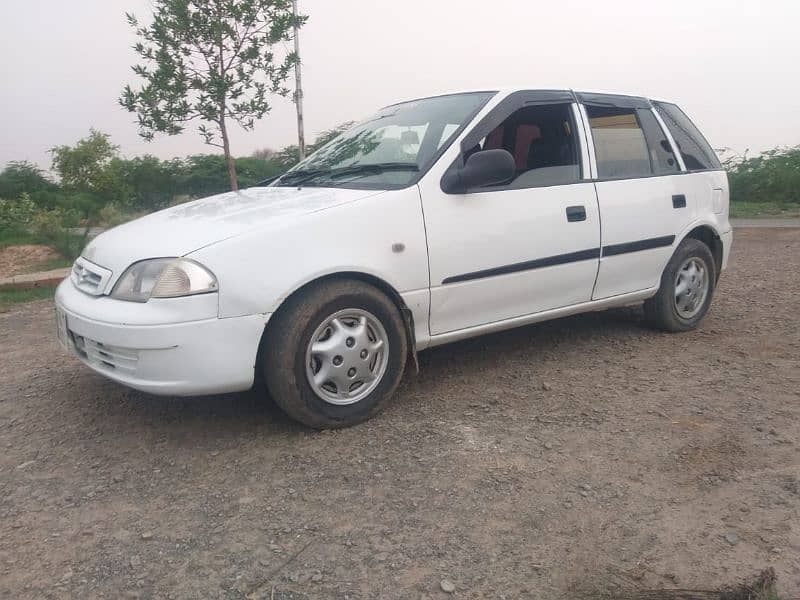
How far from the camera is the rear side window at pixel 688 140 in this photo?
195 inches

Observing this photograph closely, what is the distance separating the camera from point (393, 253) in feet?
11.3

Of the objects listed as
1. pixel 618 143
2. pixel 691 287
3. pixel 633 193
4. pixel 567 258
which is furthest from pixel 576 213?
pixel 691 287

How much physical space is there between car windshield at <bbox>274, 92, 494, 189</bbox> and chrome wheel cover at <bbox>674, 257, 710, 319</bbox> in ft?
6.44

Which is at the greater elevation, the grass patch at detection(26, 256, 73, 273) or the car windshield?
the car windshield

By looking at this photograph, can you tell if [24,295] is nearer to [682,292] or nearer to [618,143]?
[618,143]

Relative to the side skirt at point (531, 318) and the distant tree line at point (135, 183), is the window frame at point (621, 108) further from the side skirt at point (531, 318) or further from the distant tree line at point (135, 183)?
the distant tree line at point (135, 183)

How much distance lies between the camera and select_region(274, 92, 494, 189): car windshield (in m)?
3.74

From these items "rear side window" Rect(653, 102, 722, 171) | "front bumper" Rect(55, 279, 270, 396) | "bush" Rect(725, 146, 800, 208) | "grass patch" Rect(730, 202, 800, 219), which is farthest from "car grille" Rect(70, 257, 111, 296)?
"bush" Rect(725, 146, 800, 208)

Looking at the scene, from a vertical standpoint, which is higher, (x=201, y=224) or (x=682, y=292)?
(x=201, y=224)

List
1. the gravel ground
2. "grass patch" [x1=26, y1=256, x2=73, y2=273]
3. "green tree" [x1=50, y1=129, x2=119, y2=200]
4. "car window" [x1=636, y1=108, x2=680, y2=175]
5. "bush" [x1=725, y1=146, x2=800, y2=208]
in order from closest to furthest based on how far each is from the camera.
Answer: the gravel ground, "car window" [x1=636, y1=108, x2=680, y2=175], "grass patch" [x1=26, y1=256, x2=73, y2=273], "bush" [x1=725, y1=146, x2=800, y2=208], "green tree" [x1=50, y1=129, x2=119, y2=200]

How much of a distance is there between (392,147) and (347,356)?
4.30ft

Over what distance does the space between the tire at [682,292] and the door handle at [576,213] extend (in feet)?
3.30

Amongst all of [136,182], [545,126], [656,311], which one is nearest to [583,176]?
[545,126]

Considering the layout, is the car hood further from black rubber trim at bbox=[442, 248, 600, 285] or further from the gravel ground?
the gravel ground
